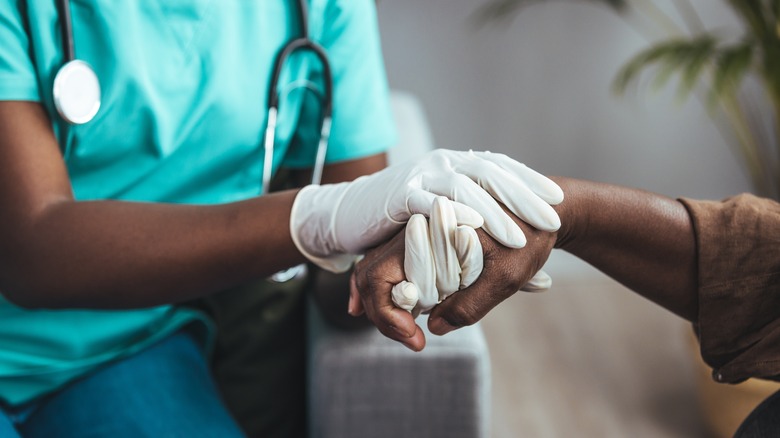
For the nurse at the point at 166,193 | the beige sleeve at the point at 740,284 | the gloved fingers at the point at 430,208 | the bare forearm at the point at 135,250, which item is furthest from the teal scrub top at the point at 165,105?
the beige sleeve at the point at 740,284

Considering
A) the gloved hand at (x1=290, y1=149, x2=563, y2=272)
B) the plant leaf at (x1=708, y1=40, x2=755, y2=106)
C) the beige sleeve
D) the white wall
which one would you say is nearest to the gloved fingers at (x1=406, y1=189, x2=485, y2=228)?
the gloved hand at (x1=290, y1=149, x2=563, y2=272)

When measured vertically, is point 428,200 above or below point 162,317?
above

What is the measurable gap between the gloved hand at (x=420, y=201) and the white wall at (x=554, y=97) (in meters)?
1.21

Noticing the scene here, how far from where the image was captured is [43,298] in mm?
839

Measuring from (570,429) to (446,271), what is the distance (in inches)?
45.2

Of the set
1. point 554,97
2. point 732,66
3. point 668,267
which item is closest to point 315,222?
point 668,267

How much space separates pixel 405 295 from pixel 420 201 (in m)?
0.09

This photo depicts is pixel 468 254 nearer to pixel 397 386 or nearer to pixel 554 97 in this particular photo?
pixel 397 386

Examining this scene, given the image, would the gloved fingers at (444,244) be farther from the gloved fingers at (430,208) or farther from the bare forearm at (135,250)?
the bare forearm at (135,250)

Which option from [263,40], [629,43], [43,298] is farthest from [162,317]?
[629,43]

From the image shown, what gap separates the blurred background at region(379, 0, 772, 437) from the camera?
184 cm

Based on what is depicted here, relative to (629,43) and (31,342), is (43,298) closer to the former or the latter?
(31,342)

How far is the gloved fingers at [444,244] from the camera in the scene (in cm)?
70

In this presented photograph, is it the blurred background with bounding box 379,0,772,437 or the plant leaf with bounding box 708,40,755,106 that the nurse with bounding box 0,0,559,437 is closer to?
the plant leaf with bounding box 708,40,755,106
